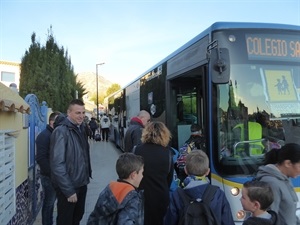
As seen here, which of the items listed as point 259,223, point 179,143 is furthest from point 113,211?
point 179,143

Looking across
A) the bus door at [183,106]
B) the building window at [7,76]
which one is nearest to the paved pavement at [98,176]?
the bus door at [183,106]

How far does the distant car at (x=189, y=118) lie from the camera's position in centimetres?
667

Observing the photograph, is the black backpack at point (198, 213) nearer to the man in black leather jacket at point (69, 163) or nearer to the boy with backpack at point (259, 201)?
the boy with backpack at point (259, 201)

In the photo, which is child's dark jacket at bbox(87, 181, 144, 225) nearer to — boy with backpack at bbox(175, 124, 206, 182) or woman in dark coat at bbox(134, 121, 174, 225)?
woman in dark coat at bbox(134, 121, 174, 225)

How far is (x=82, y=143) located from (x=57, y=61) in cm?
1460

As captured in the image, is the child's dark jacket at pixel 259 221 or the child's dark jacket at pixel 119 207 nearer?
the child's dark jacket at pixel 259 221

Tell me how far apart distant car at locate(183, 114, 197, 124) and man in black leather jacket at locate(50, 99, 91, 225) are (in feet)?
9.37

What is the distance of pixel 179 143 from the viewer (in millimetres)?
6742

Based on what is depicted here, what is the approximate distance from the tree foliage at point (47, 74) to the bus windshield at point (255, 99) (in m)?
13.1

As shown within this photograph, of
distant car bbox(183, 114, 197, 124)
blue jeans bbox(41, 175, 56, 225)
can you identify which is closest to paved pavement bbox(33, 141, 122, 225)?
blue jeans bbox(41, 175, 56, 225)

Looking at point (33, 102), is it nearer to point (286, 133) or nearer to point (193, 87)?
point (193, 87)

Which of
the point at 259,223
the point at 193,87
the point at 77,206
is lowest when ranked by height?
the point at 77,206

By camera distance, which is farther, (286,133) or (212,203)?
(286,133)

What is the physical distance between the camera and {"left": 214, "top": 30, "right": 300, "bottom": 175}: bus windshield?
173 inches
